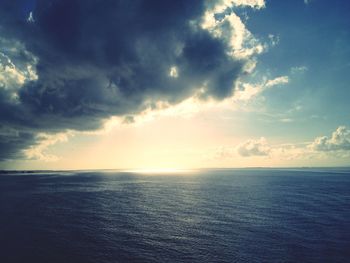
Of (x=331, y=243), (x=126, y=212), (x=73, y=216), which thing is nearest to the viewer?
(x=331, y=243)

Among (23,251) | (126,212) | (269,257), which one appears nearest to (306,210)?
(269,257)

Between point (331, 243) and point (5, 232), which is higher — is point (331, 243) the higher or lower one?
the lower one

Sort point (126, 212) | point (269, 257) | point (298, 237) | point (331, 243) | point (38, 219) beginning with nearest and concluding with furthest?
point (269, 257) < point (331, 243) < point (298, 237) < point (38, 219) < point (126, 212)

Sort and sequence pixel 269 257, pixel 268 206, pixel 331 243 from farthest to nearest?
1. pixel 268 206
2. pixel 331 243
3. pixel 269 257

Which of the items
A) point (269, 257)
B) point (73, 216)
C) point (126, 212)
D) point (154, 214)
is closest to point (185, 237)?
point (269, 257)

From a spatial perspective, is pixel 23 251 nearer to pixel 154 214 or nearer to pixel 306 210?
pixel 154 214

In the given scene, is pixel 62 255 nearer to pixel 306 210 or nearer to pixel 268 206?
pixel 268 206

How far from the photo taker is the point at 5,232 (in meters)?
51.4

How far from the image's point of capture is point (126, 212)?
7300 cm

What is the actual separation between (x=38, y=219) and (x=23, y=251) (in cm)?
2423

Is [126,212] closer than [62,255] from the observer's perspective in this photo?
No

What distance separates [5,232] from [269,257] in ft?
189

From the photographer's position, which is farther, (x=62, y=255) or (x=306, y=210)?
(x=306, y=210)

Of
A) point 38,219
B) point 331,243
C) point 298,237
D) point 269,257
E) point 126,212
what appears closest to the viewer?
point 269,257
